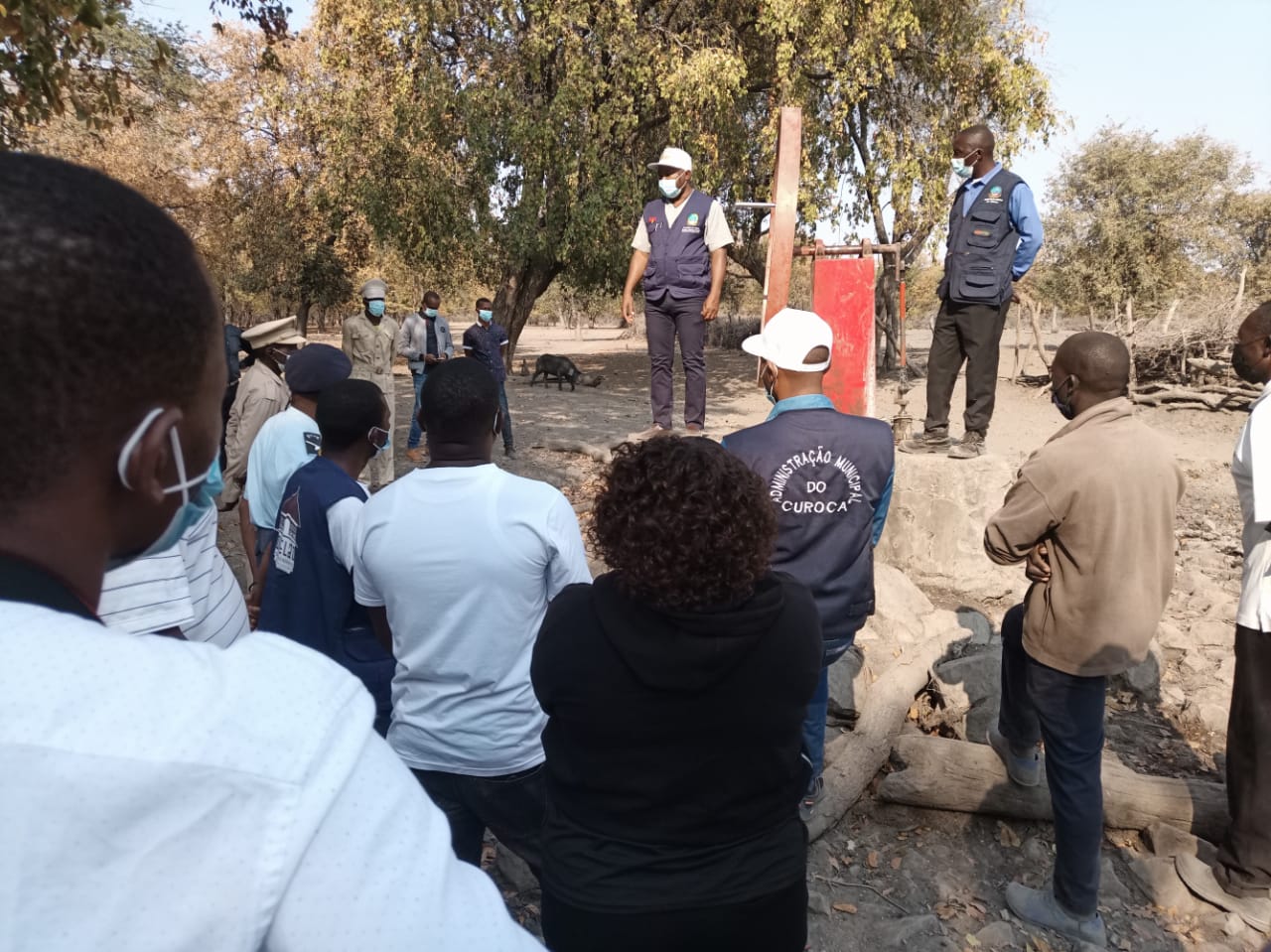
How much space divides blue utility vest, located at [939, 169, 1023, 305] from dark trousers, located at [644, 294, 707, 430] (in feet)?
5.63

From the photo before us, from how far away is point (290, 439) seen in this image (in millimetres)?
3334

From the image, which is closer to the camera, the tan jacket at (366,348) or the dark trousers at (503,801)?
the dark trousers at (503,801)

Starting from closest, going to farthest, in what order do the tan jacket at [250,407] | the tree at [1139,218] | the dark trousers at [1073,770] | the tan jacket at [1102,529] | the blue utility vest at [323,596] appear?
the blue utility vest at [323,596] < the tan jacket at [1102,529] < the dark trousers at [1073,770] < the tan jacket at [250,407] < the tree at [1139,218]

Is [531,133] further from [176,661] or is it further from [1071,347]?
[176,661]

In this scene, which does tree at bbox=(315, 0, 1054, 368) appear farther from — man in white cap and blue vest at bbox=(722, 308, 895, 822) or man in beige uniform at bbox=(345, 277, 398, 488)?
man in white cap and blue vest at bbox=(722, 308, 895, 822)

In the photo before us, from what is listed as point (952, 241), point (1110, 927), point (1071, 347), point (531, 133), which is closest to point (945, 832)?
point (1110, 927)

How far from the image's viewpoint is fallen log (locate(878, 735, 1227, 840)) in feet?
11.3

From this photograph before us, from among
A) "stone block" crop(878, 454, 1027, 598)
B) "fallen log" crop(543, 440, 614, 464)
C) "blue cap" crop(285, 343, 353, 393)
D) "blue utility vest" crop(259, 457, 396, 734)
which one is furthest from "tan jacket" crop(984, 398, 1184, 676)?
"fallen log" crop(543, 440, 614, 464)

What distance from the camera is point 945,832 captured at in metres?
3.54

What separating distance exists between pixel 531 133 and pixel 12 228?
13.3 m

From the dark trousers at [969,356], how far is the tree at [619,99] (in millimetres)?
7963

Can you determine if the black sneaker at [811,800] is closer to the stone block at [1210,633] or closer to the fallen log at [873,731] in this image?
the fallen log at [873,731]

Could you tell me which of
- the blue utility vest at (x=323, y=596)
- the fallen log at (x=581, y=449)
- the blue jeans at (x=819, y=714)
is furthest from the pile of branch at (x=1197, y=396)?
the blue utility vest at (x=323, y=596)

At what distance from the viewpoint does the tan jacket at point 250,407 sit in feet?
14.3
